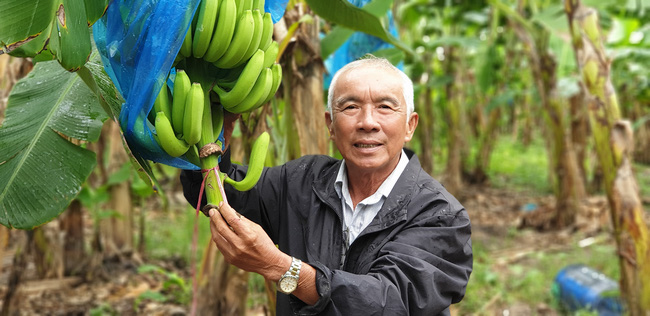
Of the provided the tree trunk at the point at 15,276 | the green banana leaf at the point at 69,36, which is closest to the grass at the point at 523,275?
the tree trunk at the point at 15,276

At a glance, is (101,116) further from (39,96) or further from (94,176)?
(94,176)

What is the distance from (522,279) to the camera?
4055mm

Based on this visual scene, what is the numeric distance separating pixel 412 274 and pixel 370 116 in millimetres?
406

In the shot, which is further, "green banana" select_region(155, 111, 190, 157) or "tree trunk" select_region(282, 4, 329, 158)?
"tree trunk" select_region(282, 4, 329, 158)

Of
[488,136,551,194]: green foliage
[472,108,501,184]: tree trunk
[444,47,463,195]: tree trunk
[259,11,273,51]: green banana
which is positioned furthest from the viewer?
[488,136,551,194]: green foliage

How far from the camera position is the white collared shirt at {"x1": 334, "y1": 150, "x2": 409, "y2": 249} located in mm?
1427

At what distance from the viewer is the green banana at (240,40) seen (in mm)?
1177

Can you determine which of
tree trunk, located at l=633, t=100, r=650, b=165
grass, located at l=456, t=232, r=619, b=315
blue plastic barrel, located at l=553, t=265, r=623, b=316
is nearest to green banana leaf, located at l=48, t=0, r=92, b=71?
grass, located at l=456, t=232, r=619, b=315

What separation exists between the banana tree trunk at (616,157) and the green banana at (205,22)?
2.48 meters

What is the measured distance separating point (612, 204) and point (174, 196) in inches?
192

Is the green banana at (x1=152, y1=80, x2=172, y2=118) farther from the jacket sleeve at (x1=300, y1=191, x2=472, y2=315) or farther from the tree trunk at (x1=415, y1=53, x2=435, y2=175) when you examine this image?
the tree trunk at (x1=415, y1=53, x2=435, y2=175)

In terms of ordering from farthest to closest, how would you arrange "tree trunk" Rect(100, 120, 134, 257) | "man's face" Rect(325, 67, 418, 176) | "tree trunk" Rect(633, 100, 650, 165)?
"tree trunk" Rect(633, 100, 650, 165), "tree trunk" Rect(100, 120, 134, 257), "man's face" Rect(325, 67, 418, 176)

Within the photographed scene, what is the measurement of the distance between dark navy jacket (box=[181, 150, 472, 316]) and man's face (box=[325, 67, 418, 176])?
100 mm

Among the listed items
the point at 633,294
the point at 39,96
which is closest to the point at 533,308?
the point at 633,294
